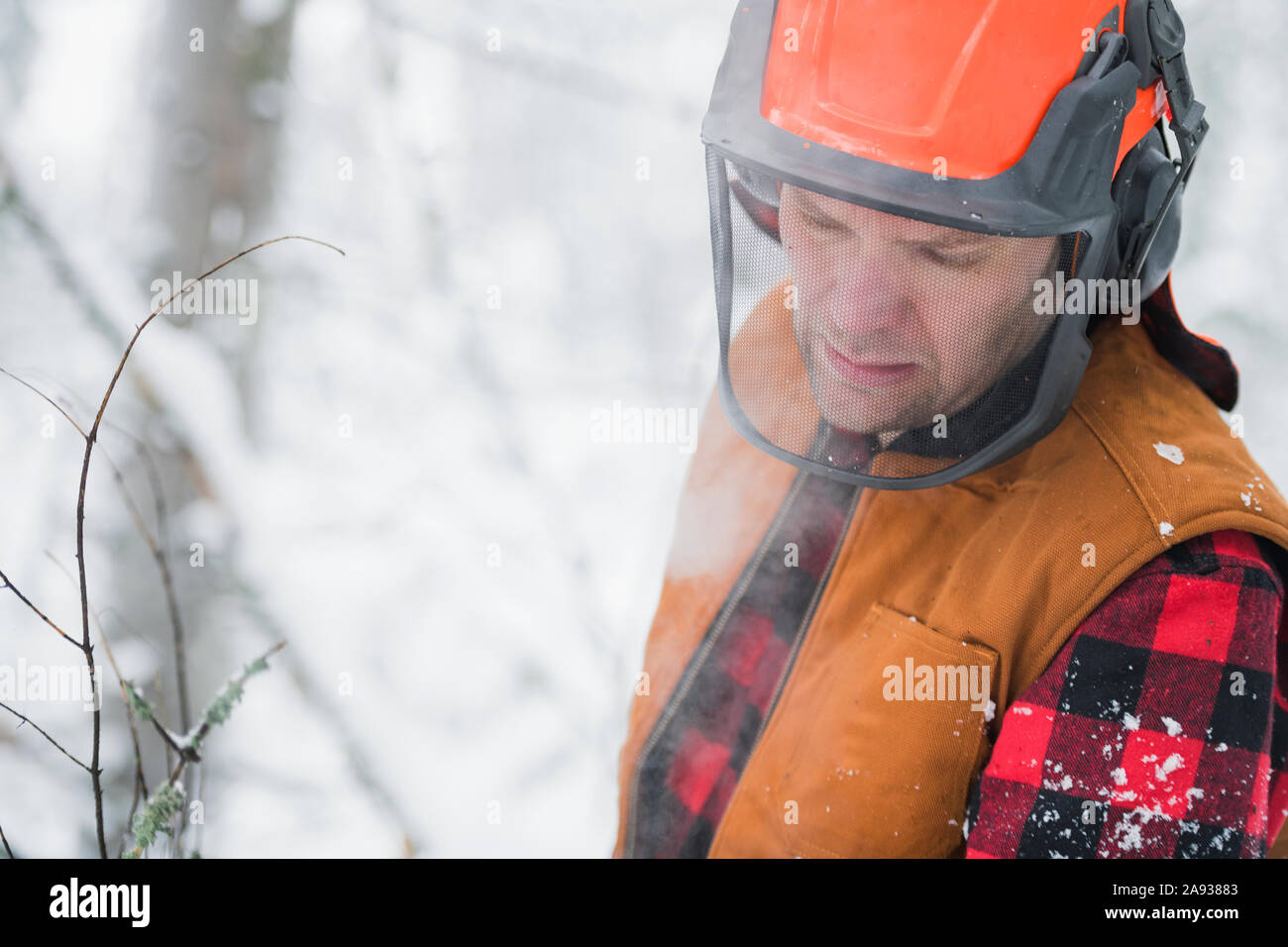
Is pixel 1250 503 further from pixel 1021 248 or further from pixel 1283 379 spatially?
pixel 1283 379

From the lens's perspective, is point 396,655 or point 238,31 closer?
point 238,31

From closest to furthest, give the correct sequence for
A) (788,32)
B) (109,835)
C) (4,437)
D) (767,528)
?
1. (788,32)
2. (767,528)
3. (4,437)
4. (109,835)

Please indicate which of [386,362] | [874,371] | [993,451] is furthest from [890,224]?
[386,362]

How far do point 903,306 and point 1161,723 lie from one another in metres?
0.56

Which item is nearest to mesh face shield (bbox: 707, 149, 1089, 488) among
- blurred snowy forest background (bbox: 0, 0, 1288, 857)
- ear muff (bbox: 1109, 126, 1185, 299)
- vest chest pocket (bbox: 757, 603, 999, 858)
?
ear muff (bbox: 1109, 126, 1185, 299)

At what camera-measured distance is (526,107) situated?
9.91 feet

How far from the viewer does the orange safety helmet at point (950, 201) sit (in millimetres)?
869

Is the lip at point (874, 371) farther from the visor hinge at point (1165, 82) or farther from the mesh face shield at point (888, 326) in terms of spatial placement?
the visor hinge at point (1165, 82)

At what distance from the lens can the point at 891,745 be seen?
0.97 meters

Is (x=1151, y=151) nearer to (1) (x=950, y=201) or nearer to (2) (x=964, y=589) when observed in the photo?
(1) (x=950, y=201)

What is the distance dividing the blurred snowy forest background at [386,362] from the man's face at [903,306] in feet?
5.29

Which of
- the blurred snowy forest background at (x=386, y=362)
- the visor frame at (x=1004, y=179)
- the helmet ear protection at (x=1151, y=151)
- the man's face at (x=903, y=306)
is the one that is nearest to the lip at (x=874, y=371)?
the man's face at (x=903, y=306)
